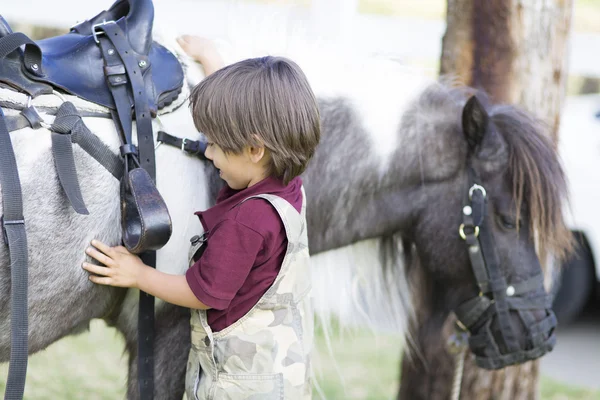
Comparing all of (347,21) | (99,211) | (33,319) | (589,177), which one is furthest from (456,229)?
(589,177)

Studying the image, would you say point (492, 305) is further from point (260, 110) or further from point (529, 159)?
point (260, 110)

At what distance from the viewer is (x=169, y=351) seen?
1.94 metres

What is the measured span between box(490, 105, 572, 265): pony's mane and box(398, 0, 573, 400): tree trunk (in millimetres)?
748

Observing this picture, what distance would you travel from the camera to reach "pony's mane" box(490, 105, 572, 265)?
7.38ft

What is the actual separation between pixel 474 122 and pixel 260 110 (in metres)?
0.94

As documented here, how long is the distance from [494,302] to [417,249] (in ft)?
1.06

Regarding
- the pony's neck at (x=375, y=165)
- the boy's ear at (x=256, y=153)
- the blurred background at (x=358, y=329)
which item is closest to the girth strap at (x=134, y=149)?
the boy's ear at (x=256, y=153)

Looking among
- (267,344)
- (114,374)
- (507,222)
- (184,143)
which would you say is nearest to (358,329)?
(507,222)

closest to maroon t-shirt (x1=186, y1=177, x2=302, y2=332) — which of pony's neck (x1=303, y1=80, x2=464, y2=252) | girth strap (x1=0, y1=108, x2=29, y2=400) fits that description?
girth strap (x1=0, y1=108, x2=29, y2=400)

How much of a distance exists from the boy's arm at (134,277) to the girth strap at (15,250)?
17 centimetres

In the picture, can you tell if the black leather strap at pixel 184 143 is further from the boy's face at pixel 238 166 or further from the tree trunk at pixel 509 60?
the tree trunk at pixel 509 60

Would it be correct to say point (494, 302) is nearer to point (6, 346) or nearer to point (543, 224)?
point (543, 224)

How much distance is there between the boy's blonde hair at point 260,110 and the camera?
159 cm

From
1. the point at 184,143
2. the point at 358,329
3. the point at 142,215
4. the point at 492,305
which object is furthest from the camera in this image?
the point at 358,329
